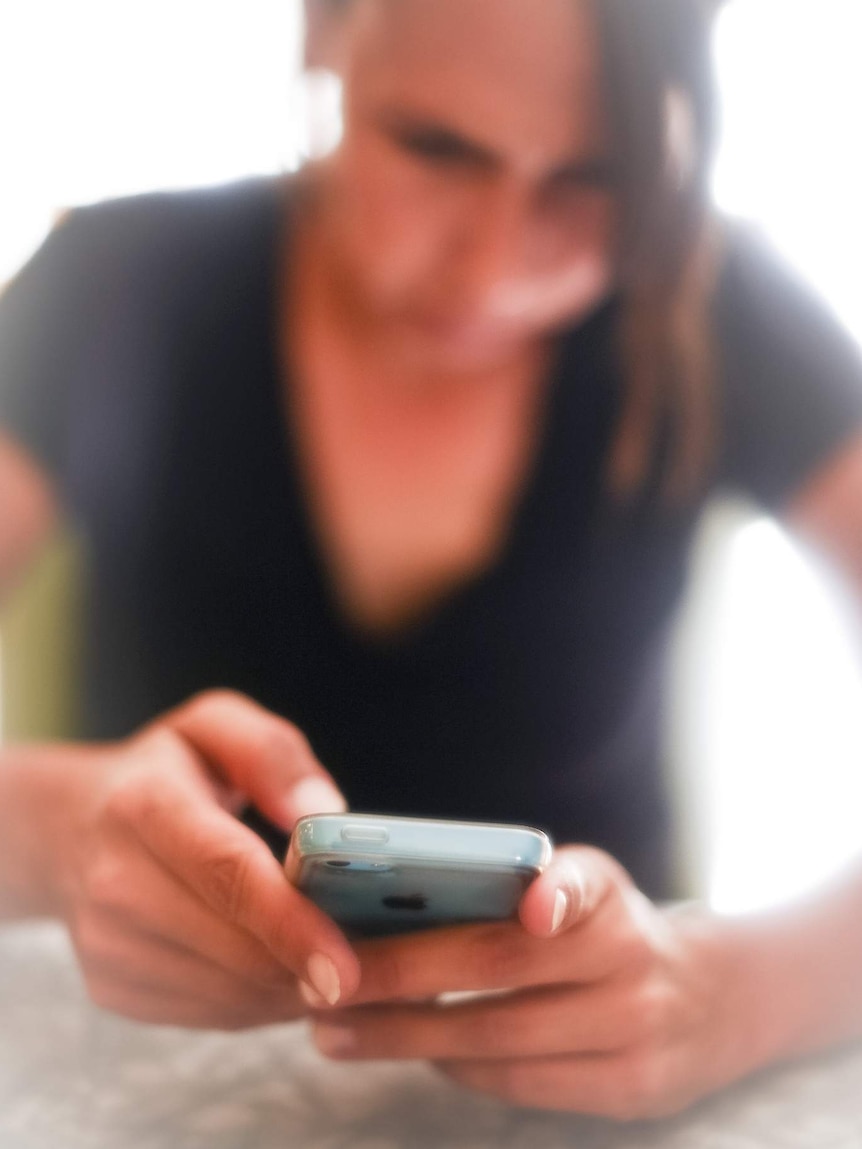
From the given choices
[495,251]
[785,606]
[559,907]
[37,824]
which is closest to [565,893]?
[559,907]

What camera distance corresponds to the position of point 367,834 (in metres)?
0.28

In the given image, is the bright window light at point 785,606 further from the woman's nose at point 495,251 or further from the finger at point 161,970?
the finger at point 161,970

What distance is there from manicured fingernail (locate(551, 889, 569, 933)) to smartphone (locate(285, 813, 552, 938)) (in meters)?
0.01

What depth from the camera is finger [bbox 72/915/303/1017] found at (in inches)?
14.5

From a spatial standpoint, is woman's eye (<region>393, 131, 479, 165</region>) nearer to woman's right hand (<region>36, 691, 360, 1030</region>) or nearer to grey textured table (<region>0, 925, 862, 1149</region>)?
woman's right hand (<region>36, 691, 360, 1030</region>)

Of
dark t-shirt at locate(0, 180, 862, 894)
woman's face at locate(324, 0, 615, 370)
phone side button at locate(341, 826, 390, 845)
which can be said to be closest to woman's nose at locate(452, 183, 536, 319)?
woman's face at locate(324, 0, 615, 370)

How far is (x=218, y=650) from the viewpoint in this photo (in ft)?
2.36

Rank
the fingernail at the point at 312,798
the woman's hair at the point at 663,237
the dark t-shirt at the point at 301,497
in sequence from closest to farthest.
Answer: the fingernail at the point at 312,798 < the woman's hair at the point at 663,237 < the dark t-shirt at the point at 301,497

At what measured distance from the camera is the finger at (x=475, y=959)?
0.33 m

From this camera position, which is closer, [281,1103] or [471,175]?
[281,1103]

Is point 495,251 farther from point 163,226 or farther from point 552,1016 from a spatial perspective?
point 552,1016

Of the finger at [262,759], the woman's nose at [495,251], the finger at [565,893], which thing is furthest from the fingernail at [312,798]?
the woman's nose at [495,251]

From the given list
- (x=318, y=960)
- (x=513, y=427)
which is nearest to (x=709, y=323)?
(x=513, y=427)

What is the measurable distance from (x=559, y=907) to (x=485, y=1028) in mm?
78
